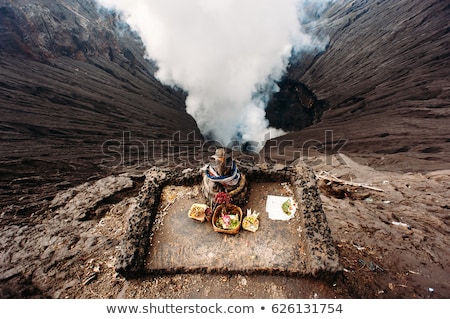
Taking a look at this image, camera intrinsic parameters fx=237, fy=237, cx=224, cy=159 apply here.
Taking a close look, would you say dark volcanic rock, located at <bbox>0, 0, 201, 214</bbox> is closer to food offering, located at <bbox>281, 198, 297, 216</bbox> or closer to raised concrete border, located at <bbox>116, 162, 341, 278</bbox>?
raised concrete border, located at <bbox>116, 162, 341, 278</bbox>

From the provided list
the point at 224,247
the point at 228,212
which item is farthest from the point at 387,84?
the point at 224,247

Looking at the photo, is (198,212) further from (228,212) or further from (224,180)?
(224,180)

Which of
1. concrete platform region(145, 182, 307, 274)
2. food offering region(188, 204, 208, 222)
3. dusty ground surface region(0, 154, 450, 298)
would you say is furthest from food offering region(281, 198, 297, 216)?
food offering region(188, 204, 208, 222)

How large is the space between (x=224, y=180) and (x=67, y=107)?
18197mm

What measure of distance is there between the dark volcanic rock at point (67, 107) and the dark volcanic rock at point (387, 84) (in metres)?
14.7

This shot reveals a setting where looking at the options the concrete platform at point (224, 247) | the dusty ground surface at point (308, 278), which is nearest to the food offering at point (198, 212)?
the concrete platform at point (224, 247)

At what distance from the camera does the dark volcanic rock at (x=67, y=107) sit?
12.3m

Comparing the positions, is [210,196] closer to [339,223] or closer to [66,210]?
[339,223]

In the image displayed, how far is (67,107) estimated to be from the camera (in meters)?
A: 18.1

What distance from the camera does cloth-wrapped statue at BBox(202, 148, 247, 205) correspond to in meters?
5.22

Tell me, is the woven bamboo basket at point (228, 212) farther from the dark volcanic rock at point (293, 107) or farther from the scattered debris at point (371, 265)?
the dark volcanic rock at point (293, 107)


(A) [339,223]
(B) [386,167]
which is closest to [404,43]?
(B) [386,167]

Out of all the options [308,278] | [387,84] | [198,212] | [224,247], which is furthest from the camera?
[387,84]

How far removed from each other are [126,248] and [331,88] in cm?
3283
